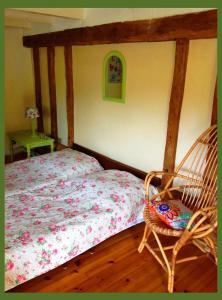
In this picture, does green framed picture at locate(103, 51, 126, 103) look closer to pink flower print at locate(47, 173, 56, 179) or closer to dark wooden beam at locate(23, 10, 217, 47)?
dark wooden beam at locate(23, 10, 217, 47)

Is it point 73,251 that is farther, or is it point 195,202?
point 195,202

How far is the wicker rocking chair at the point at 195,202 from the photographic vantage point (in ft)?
5.64

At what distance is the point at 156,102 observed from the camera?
2564 mm

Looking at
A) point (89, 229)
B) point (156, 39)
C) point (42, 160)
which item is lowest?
point (89, 229)

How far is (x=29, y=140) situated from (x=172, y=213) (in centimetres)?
240

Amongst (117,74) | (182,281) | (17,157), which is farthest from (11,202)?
(17,157)

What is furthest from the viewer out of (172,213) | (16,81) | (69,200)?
(16,81)

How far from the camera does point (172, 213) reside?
195cm

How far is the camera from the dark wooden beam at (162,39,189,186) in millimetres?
2211

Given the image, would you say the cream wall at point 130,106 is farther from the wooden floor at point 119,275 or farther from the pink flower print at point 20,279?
the pink flower print at point 20,279

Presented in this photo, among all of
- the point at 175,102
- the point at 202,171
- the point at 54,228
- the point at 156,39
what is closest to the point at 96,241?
the point at 54,228

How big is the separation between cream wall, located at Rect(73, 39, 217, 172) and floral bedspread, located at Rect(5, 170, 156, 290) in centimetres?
40

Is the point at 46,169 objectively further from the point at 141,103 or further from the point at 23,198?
the point at 141,103

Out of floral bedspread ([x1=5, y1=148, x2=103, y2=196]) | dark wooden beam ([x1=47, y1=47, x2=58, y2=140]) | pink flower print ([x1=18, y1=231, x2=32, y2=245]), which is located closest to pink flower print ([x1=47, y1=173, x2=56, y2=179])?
floral bedspread ([x1=5, y1=148, x2=103, y2=196])
